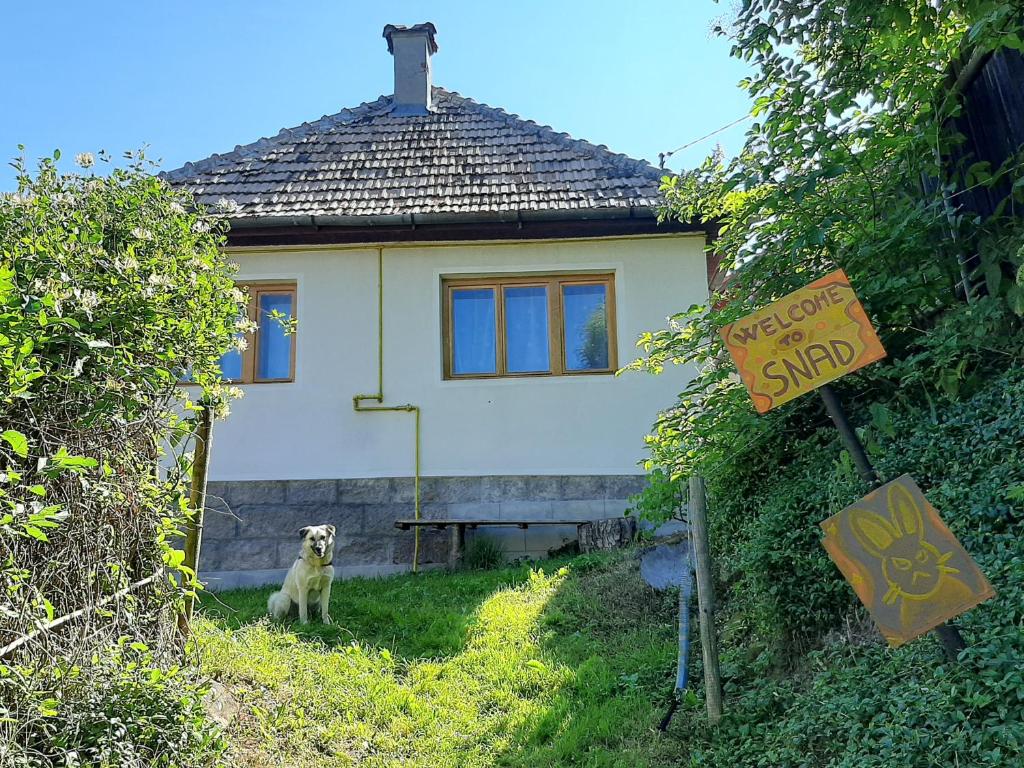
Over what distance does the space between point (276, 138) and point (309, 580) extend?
7.42 meters

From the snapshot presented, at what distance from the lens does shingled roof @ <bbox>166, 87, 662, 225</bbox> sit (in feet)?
30.3

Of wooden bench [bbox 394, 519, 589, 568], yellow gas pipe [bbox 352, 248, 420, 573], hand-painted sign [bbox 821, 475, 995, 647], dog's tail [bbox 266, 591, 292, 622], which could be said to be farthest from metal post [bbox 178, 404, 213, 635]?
yellow gas pipe [bbox 352, 248, 420, 573]

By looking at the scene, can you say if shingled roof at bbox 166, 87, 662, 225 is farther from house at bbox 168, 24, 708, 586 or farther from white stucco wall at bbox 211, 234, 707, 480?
white stucco wall at bbox 211, 234, 707, 480

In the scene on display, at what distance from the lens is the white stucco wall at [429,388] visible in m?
9.05

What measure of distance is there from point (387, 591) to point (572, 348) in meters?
3.58

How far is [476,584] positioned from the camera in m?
7.45

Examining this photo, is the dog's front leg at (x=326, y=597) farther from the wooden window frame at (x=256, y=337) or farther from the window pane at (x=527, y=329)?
the window pane at (x=527, y=329)

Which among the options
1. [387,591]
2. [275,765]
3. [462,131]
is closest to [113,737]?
[275,765]

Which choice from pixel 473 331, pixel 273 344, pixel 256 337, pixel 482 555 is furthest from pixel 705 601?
pixel 256 337

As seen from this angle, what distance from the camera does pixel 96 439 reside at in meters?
3.34

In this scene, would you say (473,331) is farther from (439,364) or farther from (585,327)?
(585,327)

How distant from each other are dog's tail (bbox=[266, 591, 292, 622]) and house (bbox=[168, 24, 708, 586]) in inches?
87.9

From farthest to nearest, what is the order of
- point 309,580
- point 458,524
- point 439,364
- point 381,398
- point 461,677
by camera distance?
point 439,364 → point 381,398 → point 458,524 → point 309,580 → point 461,677

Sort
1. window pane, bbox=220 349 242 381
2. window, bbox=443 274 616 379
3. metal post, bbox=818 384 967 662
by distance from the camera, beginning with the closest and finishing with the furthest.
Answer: metal post, bbox=818 384 967 662 < window, bbox=443 274 616 379 < window pane, bbox=220 349 242 381
